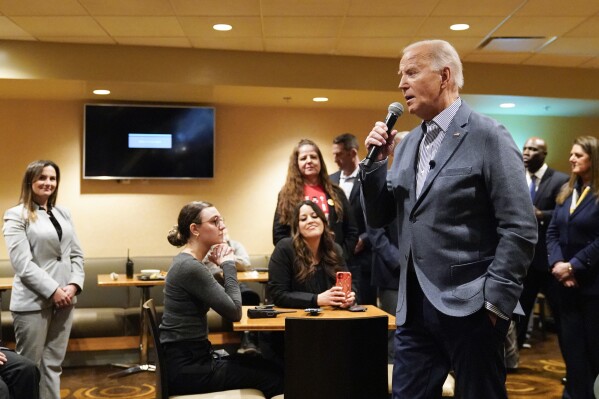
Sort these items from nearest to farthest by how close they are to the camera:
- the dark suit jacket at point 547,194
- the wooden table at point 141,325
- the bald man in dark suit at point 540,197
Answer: the bald man in dark suit at point 540,197 → the dark suit jacket at point 547,194 → the wooden table at point 141,325

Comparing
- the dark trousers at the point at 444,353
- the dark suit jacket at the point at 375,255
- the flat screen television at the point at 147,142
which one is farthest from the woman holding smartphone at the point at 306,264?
the flat screen television at the point at 147,142

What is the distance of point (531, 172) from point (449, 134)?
12.6 feet

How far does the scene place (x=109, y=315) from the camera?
6113 mm

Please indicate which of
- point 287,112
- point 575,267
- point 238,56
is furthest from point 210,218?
point 287,112

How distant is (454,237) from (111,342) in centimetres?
467

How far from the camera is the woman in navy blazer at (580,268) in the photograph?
13.2 ft

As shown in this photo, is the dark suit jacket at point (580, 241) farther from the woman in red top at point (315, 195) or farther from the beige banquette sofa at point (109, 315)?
the beige banquette sofa at point (109, 315)

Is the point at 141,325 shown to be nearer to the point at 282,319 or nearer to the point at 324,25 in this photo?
the point at 282,319

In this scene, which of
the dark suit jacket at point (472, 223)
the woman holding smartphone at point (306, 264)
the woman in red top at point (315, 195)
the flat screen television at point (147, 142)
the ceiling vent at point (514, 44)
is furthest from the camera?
the flat screen television at point (147, 142)

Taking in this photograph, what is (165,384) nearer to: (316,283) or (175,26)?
(316,283)

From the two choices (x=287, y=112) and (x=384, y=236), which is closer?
(x=384, y=236)

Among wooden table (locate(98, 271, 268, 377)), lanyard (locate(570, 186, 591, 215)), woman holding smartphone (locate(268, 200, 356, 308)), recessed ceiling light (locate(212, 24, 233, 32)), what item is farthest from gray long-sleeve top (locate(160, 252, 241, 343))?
recessed ceiling light (locate(212, 24, 233, 32))

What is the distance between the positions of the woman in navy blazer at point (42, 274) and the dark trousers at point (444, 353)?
2.59 metres

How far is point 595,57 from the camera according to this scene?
6336 millimetres
